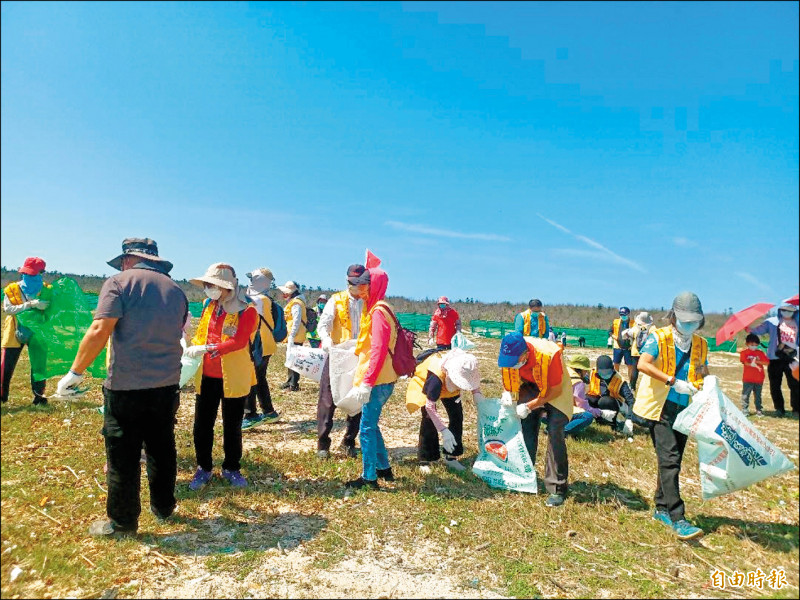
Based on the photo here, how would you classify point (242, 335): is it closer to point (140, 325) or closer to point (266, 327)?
point (140, 325)

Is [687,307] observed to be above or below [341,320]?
above

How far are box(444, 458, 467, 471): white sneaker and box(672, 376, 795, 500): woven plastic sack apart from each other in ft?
8.16

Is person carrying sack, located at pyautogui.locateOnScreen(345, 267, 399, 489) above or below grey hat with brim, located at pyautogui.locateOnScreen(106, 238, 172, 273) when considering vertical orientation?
below

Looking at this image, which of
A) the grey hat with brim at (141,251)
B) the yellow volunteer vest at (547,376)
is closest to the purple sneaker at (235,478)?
the grey hat with brim at (141,251)

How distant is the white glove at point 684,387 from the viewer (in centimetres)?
402

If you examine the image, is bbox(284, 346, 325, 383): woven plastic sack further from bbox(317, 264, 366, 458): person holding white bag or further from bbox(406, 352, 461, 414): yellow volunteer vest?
bbox(406, 352, 461, 414): yellow volunteer vest

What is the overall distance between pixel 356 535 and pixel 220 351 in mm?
2014

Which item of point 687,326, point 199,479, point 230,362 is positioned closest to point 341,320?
point 230,362

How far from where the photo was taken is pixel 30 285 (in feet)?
→ 20.1

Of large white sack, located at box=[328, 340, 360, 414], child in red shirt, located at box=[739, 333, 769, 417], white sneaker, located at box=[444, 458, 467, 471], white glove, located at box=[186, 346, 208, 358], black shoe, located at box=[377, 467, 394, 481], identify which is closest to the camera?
white glove, located at box=[186, 346, 208, 358]

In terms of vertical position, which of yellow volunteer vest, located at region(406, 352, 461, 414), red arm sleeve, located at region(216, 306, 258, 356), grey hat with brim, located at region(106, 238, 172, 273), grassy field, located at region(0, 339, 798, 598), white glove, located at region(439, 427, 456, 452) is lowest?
grassy field, located at region(0, 339, 798, 598)

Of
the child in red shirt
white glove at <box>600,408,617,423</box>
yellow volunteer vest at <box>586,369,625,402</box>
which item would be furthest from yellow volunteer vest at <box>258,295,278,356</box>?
the child in red shirt

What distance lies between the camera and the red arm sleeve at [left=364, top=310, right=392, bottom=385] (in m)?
4.52

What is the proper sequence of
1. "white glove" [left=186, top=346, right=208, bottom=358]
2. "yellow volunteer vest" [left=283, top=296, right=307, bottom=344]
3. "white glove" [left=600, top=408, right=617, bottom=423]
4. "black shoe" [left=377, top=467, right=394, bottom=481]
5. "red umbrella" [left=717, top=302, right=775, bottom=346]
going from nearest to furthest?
"red umbrella" [left=717, top=302, right=775, bottom=346] < "white glove" [left=186, top=346, right=208, bottom=358] < "black shoe" [left=377, top=467, right=394, bottom=481] < "white glove" [left=600, top=408, right=617, bottom=423] < "yellow volunteer vest" [left=283, top=296, right=307, bottom=344]
